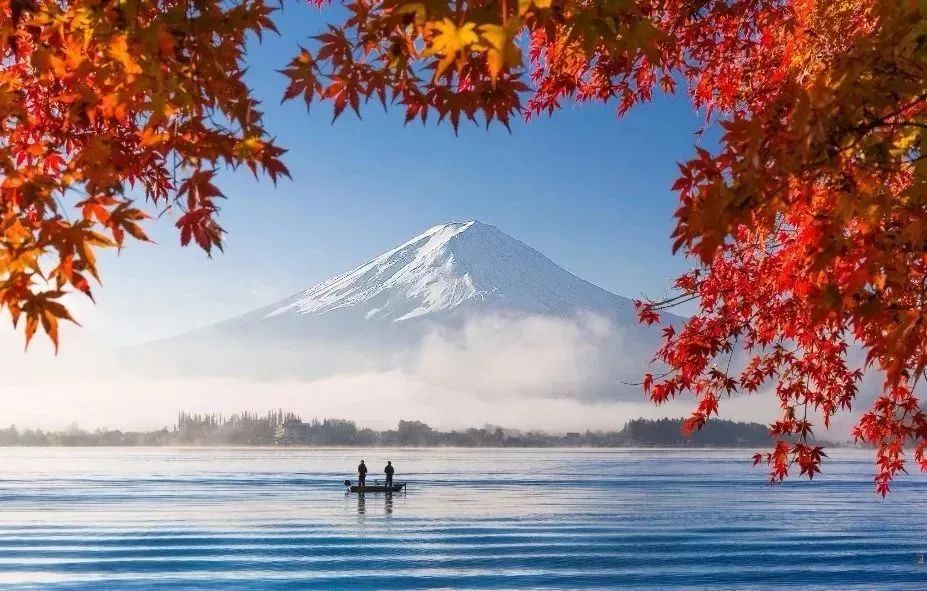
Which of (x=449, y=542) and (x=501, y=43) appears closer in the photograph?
(x=501, y=43)

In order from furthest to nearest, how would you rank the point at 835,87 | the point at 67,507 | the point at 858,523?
1. the point at 67,507
2. the point at 858,523
3. the point at 835,87

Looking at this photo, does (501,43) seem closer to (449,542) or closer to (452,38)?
(452,38)

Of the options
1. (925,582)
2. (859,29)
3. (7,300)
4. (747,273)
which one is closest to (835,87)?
(7,300)

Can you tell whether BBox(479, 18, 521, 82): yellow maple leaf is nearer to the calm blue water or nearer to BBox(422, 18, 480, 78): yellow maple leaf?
BBox(422, 18, 480, 78): yellow maple leaf

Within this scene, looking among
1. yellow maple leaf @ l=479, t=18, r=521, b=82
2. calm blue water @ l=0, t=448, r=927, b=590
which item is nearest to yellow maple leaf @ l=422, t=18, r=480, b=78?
yellow maple leaf @ l=479, t=18, r=521, b=82

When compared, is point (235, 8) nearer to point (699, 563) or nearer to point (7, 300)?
point (7, 300)

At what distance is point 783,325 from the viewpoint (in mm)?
10312

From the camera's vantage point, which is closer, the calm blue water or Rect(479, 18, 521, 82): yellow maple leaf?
Rect(479, 18, 521, 82): yellow maple leaf

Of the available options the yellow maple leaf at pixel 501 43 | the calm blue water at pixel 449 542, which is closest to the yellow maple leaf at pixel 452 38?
the yellow maple leaf at pixel 501 43

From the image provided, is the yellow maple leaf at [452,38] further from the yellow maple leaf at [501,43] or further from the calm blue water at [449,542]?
the calm blue water at [449,542]

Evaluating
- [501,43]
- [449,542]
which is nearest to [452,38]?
[501,43]

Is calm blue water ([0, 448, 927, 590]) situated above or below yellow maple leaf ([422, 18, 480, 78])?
below

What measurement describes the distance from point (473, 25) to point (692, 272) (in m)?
7.69

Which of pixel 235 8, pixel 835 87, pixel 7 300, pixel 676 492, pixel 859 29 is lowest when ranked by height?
pixel 676 492
